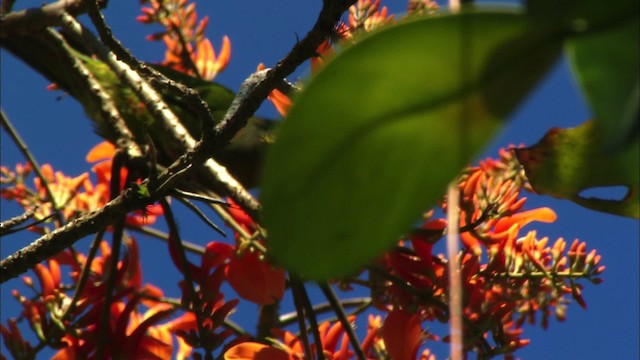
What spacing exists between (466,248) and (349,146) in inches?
27.1

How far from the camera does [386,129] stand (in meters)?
0.20

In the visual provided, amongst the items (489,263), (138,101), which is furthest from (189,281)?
(138,101)

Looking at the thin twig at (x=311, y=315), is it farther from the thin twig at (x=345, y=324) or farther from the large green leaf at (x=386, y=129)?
the large green leaf at (x=386, y=129)

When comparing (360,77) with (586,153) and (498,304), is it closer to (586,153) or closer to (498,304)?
(586,153)

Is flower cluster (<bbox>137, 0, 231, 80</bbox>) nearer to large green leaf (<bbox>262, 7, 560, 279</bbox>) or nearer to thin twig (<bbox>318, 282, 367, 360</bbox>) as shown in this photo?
thin twig (<bbox>318, 282, 367, 360</bbox>)

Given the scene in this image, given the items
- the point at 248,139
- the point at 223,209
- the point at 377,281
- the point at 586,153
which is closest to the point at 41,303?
the point at 223,209

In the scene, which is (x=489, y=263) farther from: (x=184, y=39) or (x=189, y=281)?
(x=184, y=39)

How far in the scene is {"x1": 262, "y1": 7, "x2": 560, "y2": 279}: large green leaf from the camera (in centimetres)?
18

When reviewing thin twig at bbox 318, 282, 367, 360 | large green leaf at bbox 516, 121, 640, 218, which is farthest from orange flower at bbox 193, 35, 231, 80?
large green leaf at bbox 516, 121, 640, 218

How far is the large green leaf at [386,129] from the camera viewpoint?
0.18m

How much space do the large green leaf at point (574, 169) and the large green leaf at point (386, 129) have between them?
0.34 ft

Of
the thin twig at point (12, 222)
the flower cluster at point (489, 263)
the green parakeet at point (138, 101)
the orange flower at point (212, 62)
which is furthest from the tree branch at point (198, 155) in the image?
the orange flower at point (212, 62)

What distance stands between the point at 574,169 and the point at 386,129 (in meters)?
0.16

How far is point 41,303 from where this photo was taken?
90cm
